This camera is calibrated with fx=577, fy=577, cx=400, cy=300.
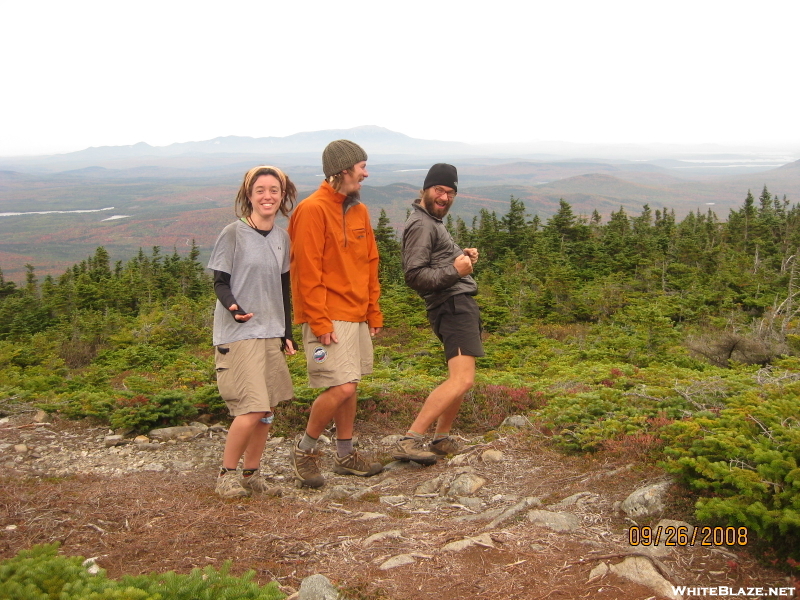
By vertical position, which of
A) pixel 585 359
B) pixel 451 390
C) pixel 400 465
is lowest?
pixel 585 359

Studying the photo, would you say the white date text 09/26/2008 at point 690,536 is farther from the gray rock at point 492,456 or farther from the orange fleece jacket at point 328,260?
the orange fleece jacket at point 328,260

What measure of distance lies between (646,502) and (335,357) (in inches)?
92.5

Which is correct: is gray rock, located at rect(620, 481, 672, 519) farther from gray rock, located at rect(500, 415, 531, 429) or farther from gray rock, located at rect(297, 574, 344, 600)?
gray rock, located at rect(500, 415, 531, 429)

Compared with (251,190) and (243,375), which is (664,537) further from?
(251,190)

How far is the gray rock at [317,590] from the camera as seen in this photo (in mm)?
2754

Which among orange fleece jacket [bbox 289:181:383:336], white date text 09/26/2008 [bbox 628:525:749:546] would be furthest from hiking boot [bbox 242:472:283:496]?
white date text 09/26/2008 [bbox 628:525:749:546]

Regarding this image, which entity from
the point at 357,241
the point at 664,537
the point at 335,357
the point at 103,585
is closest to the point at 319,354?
the point at 335,357

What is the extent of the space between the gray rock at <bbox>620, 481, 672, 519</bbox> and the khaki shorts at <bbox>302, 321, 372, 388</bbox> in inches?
83.0

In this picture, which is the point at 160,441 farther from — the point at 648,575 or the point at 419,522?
the point at 648,575

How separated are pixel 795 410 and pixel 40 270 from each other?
6189 inches

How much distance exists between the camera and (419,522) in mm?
3846

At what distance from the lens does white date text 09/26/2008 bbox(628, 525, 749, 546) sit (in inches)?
121

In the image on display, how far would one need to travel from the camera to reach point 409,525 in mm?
3773

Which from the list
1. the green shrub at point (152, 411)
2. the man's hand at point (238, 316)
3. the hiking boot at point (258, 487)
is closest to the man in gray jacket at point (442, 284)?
the hiking boot at point (258, 487)
